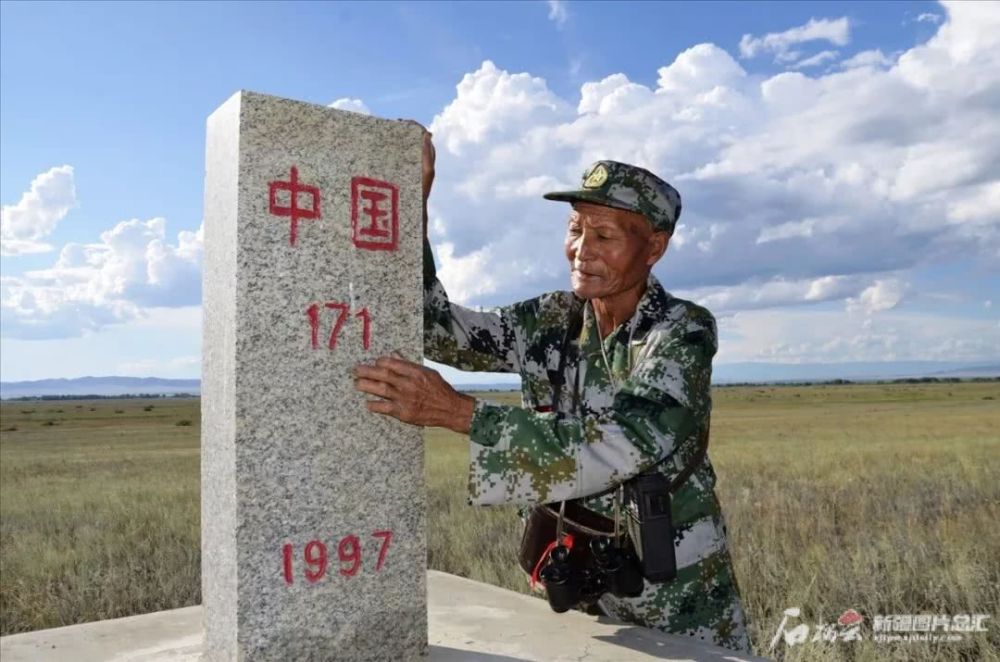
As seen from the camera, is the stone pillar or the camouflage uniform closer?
the camouflage uniform

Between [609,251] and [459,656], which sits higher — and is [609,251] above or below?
above

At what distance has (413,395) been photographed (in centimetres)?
277

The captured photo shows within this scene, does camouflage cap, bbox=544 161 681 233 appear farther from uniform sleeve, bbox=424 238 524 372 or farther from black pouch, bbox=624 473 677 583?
black pouch, bbox=624 473 677 583

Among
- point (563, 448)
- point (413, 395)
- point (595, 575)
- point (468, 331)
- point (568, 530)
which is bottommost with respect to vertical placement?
point (595, 575)

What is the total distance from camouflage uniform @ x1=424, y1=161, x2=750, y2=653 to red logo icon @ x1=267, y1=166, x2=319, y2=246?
60 cm

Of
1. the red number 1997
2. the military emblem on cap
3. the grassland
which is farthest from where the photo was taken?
the grassland

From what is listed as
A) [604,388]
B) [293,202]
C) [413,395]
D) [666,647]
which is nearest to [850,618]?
[666,647]

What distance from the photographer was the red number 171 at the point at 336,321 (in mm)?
2910

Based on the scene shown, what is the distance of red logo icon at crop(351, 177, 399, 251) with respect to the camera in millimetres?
3027

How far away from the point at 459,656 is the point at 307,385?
1174 millimetres

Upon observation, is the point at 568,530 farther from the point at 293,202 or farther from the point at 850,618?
the point at 850,618

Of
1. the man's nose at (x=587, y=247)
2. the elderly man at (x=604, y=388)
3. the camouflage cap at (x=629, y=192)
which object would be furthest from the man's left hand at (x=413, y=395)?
the camouflage cap at (x=629, y=192)

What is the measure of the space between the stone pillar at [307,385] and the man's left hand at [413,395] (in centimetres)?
9

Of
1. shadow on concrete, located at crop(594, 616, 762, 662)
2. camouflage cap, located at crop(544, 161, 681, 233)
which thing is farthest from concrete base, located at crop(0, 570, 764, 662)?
camouflage cap, located at crop(544, 161, 681, 233)
